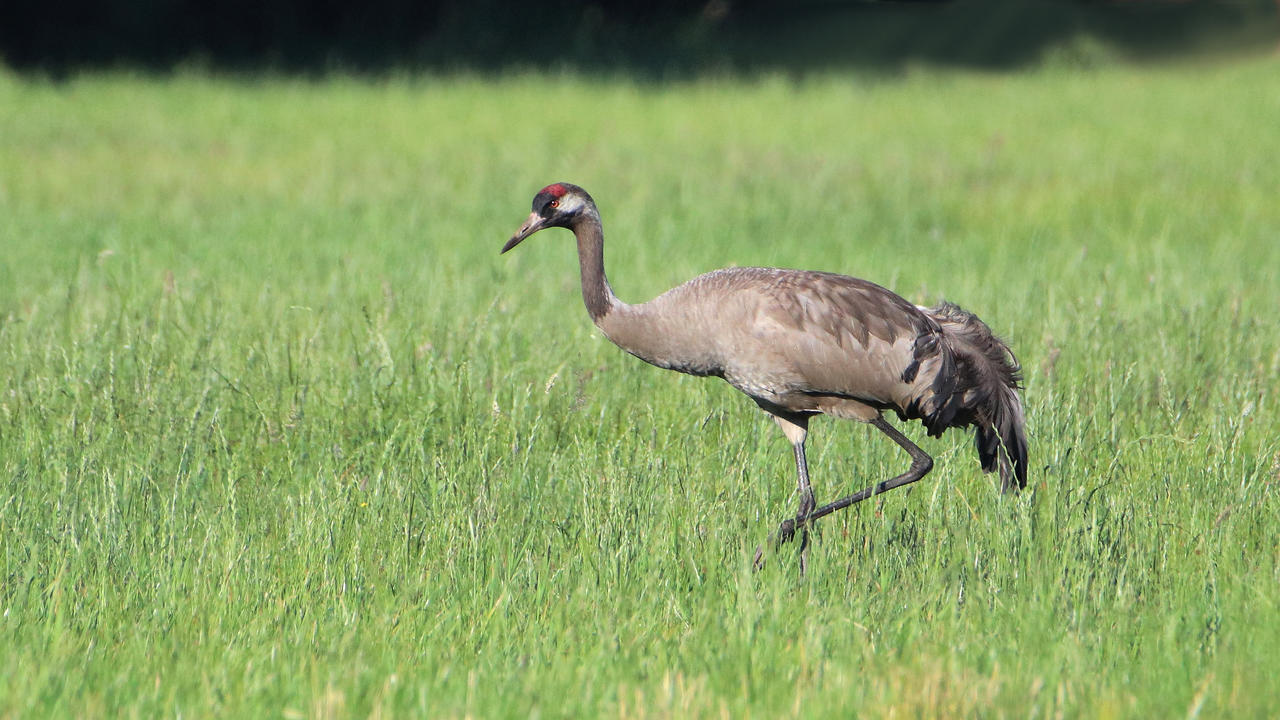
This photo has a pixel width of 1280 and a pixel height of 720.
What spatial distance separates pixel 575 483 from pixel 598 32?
918 inches

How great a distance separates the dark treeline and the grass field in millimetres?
14134

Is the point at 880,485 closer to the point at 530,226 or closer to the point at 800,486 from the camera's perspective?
the point at 800,486

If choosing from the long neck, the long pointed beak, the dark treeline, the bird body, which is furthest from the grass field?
the dark treeline

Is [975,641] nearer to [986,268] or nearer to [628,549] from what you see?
[628,549]

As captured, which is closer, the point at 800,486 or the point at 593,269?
the point at 800,486

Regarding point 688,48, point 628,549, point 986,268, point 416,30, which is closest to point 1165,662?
point 628,549

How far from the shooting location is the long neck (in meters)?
5.16

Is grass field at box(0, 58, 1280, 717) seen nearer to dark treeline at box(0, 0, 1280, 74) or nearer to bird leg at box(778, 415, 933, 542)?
bird leg at box(778, 415, 933, 542)

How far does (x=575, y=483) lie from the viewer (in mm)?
5000

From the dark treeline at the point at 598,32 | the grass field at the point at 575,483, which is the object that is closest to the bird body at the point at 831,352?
the grass field at the point at 575,483

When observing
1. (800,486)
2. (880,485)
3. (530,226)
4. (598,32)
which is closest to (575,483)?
(800,486)

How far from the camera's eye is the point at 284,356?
653 cm

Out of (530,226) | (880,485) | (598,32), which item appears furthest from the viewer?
(598,32)

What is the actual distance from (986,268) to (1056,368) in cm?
316
